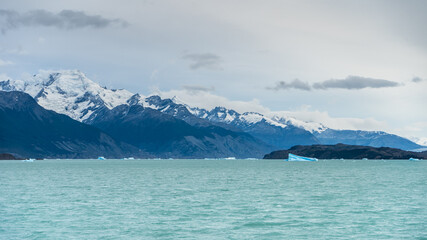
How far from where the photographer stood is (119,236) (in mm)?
49875

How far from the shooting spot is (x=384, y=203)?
78312 millimetres

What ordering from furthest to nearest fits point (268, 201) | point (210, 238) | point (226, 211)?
point (268, 201)
point (226, 211)
point (210, 238)

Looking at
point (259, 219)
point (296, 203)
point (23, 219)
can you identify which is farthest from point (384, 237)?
point (23, 219)

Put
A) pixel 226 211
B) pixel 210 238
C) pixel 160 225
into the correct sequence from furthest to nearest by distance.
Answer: pixel 226 211
pixel 160 225
pixel 210 238

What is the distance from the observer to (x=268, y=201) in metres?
80.6

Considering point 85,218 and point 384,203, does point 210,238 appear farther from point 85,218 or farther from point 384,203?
point 384,203

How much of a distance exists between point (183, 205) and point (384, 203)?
32.7 metres

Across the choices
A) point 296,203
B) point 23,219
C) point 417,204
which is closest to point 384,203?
point 417,204

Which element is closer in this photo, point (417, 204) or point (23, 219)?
point (23, 219)

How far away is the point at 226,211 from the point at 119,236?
70.5 feet

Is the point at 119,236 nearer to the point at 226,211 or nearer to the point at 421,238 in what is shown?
the point at 226,211

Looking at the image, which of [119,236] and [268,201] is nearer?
[119,236]

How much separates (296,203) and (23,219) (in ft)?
136

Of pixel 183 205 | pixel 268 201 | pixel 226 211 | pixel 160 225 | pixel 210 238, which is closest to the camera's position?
pixel 210 238
